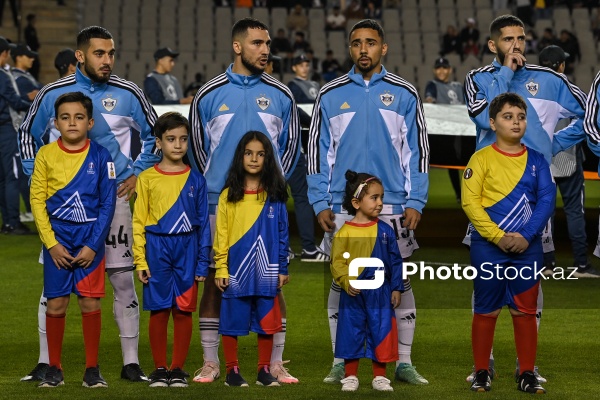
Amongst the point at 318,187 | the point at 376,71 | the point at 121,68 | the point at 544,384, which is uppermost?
the point at 121,68

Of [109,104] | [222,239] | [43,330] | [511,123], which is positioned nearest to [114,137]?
[109,104]

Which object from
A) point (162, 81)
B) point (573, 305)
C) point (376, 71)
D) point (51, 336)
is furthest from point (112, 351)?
point (162, 81)

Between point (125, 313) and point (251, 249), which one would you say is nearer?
point (251, 249)

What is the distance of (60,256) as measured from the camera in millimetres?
6059

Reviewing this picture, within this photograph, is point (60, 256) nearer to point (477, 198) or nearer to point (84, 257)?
point (84, 257)

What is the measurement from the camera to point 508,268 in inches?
238

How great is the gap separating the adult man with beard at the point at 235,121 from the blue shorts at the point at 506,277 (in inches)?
42.6

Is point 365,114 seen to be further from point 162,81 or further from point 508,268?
point 162,81

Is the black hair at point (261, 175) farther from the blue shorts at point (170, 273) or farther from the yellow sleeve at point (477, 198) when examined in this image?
the yellow sleeve at point (477, 198)

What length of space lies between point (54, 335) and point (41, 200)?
698mm

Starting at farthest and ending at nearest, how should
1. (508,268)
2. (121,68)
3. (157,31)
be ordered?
(157,31), (121,68), (508,268)

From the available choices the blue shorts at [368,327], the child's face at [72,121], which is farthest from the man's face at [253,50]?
the blue shorts at [368,327]

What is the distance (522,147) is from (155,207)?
6.22ft

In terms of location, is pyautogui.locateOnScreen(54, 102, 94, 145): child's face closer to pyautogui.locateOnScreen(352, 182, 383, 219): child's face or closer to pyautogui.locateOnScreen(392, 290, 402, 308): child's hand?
pyautogui.locateOnScreen(352, 182, 383, 219): child's face
